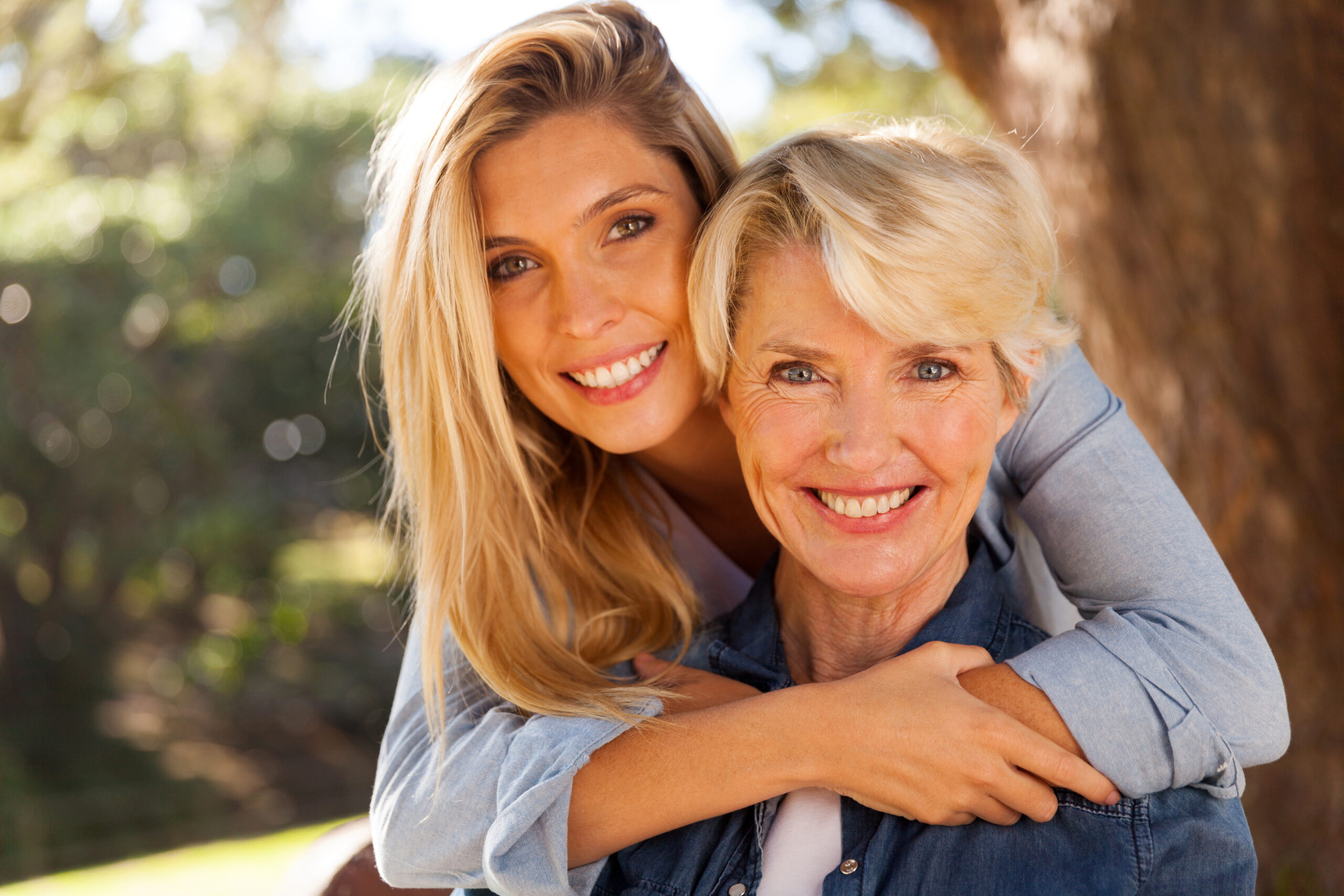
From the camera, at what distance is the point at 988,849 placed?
1.58m

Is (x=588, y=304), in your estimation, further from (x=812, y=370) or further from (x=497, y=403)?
(x=812, y=370)

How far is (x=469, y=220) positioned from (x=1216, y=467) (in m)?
2.23

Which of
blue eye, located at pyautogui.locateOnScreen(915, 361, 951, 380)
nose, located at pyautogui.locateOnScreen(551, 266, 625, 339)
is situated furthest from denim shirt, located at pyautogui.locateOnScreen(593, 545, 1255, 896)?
nose, located at pyautogui.locateOnScreen(551, 266, 625, 339)

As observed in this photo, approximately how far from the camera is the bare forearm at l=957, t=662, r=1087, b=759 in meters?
1.55

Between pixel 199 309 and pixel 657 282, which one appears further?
pixel 199 309

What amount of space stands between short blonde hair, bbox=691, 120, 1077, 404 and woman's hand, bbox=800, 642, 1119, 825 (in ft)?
1.71

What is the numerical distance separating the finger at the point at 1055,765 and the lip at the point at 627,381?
978 millimetres

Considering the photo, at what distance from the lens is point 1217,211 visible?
9.67ft

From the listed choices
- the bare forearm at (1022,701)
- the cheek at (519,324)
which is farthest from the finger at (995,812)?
the cheek at (519,324)

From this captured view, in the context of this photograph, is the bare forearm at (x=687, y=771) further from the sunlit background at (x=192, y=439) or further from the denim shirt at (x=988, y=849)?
the sunlit background at (x=192, y=439)

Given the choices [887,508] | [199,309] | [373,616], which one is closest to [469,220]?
[887,508]

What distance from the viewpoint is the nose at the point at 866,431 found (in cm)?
165

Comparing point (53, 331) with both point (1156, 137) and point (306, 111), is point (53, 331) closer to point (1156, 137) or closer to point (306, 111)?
point (306, 111)

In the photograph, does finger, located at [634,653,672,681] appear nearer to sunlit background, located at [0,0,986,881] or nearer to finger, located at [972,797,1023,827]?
finger, located at [972,797,1023,827]
